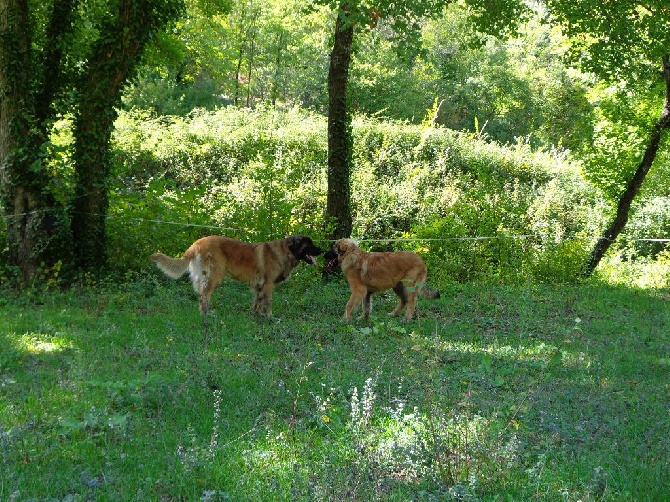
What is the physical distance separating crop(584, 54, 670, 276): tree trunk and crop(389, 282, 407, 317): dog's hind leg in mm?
8039

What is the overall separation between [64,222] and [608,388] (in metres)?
9.36

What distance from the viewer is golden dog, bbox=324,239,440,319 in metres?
11.2

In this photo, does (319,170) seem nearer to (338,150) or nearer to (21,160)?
(338,150)

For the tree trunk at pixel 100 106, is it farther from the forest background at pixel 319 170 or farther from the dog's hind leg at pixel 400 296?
the dog's hind leg at pixel 400 296

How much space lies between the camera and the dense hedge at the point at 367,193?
14914mm

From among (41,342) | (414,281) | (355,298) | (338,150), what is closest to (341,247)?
(355,298)

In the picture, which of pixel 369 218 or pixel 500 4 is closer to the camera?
pixel 500 4

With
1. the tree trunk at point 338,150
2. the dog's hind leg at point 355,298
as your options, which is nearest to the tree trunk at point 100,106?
the tree trunk at point 338,150

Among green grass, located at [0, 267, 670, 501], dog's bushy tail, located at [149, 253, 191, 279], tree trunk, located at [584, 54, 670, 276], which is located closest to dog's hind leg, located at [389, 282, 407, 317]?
green grass, located at [0, 267, 670, 501]

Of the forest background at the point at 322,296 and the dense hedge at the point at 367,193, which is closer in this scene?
the forest background at the point at 322,296

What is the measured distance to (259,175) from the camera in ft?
48.5

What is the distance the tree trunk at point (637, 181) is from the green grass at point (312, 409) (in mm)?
8188

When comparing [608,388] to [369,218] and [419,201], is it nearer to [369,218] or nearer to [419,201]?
[369,218]

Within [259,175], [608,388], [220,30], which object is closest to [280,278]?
[259,175]
